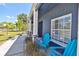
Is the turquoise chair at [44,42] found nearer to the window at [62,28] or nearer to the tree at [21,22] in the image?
the window at [62,28]

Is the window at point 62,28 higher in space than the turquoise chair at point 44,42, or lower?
higher

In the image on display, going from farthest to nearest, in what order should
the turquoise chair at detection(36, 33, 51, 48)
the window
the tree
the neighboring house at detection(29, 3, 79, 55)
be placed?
the turquoise chair at detection(36, 33, 51, 48) → the tree → the window → the neighboring house at detection(29, 3, 79, 55)

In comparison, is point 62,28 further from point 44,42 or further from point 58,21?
point 44,42

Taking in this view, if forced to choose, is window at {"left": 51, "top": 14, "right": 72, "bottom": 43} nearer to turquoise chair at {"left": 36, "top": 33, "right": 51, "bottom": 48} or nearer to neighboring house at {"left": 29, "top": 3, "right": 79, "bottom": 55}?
neighboring house at {"left": 29, "top": 3, "right": 79, "bottom": 55}

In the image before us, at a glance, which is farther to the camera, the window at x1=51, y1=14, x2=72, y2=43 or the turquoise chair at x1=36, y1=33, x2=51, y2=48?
the turquoise chair at x1=36, y1=33, x2=51, y2=48

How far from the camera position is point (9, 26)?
633 cm

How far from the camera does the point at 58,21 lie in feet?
25.1

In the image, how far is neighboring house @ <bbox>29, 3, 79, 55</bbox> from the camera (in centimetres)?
534

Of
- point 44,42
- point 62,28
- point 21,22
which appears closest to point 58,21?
point 62,28

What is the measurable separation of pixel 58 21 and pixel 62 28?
69cm

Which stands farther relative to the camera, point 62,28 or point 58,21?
point 58,21

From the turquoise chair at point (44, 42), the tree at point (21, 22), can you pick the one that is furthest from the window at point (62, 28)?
the tree at point (21, 22)

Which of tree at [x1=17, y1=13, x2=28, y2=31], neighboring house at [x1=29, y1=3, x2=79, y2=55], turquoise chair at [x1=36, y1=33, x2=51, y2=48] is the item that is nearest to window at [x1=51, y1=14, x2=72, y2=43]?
neighboring house at [x1=29, y1=3, x2=79, y2=55]

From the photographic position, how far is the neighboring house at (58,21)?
534cm
